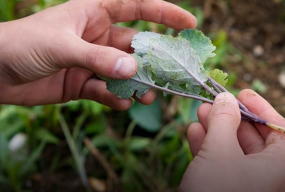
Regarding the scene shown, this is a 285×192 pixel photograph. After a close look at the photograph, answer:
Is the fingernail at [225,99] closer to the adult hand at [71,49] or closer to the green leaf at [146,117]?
the adult hand at [71,49]

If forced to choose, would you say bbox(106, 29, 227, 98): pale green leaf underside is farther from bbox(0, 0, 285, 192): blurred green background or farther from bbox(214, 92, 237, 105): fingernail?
bbox(0, 0, 285, 192): blurred green background

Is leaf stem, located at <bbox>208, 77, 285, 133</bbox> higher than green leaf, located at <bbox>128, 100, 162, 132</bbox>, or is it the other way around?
leaf stem, located at <bbox>208, 77, 285, 133</bbox>

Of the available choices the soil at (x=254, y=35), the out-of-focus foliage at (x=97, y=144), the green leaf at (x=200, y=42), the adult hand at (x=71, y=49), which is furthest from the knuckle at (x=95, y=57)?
the soil at (x=254, y=35)

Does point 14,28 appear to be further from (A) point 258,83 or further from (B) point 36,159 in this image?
(A) point 258,83

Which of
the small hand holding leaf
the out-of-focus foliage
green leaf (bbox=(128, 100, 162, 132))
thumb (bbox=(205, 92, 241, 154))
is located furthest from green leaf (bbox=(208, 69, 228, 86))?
green leaf (bbox=(128, 100, 162, 132))

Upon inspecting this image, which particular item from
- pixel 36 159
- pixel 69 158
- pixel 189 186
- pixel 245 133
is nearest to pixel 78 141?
pixel 69 158

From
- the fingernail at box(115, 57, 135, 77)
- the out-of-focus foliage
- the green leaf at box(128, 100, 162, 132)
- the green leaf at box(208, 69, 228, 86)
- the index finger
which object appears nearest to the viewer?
the fingernail at box(115, 57, 135, 77)
